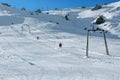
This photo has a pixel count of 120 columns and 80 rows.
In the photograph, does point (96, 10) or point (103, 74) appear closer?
point (103, 74)

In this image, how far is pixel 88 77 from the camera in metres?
17.5

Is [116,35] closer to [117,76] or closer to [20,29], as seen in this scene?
[20,29]

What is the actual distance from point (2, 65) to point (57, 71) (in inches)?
188

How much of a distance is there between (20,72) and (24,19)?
69418mm

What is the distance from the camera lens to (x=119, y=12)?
321 feet

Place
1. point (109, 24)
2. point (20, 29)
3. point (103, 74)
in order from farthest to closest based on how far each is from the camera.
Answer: point (109, 24), point (20, 29), point (103, 74)

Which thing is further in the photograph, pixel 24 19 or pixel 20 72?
pixel 24 19

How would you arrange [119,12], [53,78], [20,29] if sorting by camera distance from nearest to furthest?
[53,78], [20,29], [119,12]

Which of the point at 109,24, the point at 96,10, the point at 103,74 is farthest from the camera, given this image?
the point at 96,10

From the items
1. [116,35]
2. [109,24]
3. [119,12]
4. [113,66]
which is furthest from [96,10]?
[113,66]

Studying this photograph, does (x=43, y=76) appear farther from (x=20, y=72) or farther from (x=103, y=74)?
(x=103, y=74)

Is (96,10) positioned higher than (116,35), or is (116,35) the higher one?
(96,10)

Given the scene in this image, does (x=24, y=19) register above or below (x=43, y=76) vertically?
above

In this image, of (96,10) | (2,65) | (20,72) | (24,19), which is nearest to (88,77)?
(20,72)
